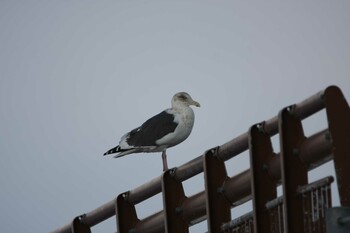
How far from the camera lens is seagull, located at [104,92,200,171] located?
51.8ft

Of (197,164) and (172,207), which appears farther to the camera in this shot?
(172,207)

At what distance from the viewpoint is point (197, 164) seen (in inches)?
362

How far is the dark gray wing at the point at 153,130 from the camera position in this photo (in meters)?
15.8

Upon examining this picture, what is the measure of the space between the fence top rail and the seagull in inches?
141

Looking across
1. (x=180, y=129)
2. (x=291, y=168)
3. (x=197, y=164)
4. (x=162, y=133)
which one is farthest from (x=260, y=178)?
(x=162, y=133)

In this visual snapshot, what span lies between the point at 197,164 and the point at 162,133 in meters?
6.65

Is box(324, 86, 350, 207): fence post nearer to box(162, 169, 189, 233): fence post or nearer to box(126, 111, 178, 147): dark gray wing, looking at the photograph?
box(162, 169, 189, 233): fence post

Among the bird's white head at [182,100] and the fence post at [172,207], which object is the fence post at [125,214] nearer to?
the fence post at [172,207]

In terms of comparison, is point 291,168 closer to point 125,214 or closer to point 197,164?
point 197,164

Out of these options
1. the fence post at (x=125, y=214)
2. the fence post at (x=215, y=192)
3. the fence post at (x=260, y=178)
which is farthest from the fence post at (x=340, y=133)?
the fence post at (x=125, y=214)

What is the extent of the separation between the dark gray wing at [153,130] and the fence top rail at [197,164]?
11.8 feet

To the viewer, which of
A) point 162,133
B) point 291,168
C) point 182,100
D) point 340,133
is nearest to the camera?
point 340,133

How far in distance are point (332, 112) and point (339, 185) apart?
19.7 inches

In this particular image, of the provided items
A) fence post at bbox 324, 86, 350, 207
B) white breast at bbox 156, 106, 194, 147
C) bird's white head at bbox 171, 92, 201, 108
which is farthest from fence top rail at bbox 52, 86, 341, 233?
bird's white head at bbox 171, 92, 201, 108
